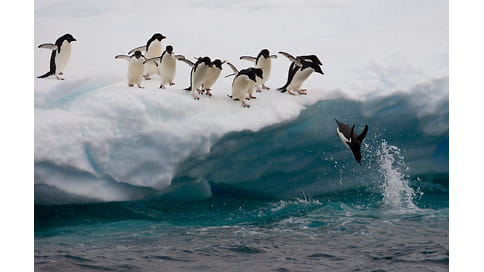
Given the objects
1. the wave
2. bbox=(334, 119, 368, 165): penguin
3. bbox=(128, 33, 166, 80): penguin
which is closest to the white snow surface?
the wave

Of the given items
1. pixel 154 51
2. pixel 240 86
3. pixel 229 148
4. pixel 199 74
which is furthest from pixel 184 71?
pixel 229 148

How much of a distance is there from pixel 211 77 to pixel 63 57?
1159mm

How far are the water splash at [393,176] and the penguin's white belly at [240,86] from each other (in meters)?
1.26

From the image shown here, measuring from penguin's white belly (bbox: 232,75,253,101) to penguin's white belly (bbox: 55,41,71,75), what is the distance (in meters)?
1.31

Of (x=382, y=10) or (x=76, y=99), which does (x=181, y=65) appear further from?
(x=382, y=10)

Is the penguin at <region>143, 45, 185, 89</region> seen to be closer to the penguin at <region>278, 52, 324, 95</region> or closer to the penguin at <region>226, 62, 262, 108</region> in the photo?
the penguin at <region>226, 62, 262, 108</region>

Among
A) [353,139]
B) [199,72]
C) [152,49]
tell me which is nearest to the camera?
[353,139]

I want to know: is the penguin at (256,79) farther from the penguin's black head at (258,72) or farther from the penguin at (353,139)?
the penguin at (353,139)

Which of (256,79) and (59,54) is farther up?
(59,54)

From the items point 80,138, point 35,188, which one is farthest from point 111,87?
point 35,188

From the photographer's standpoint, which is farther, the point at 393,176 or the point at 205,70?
the point at 393,176

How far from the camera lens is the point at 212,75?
390 cm

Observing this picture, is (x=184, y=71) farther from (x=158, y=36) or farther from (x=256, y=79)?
(x=256, y=79)

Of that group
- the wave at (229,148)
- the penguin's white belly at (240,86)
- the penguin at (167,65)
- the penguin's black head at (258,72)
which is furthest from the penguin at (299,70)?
the penguin at (167,65)
